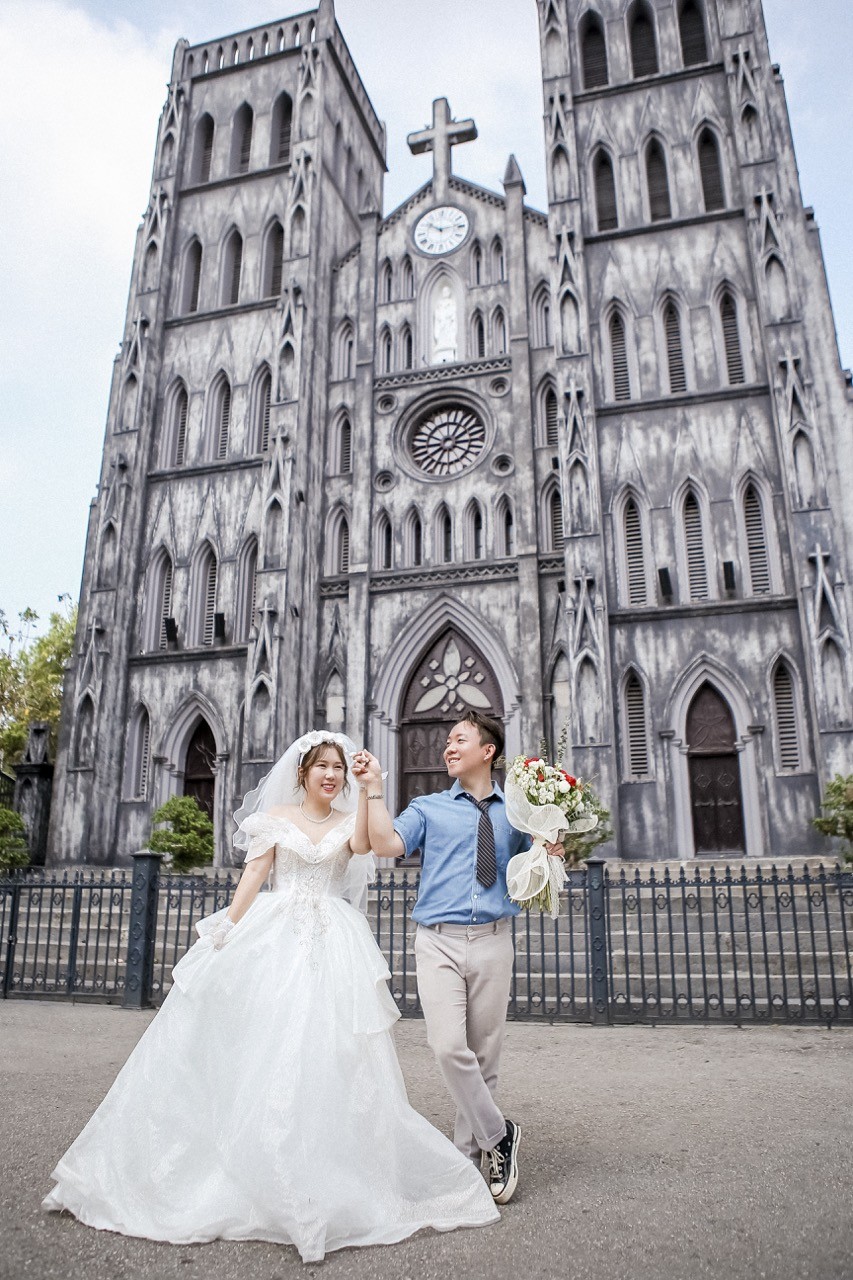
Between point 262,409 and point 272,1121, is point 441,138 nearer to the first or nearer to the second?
point 262,409

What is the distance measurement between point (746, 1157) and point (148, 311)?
21.9m

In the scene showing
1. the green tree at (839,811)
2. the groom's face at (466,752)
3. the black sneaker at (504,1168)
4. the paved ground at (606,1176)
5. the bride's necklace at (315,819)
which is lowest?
the paved ground at (606,1176)

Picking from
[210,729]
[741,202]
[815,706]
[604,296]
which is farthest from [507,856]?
[741,202]

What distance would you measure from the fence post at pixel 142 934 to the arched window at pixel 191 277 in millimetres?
16934

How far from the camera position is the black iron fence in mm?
7961

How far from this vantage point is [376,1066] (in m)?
3.48

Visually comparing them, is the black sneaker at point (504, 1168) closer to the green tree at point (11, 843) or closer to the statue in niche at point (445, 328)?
the green tree at point (11, 843)

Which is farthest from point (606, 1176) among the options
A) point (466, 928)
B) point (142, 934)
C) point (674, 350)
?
point (674, 350)

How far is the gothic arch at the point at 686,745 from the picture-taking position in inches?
611

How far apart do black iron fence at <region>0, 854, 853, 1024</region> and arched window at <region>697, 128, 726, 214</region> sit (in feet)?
48.7

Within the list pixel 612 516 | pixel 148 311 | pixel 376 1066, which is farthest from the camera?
pixel 148 311

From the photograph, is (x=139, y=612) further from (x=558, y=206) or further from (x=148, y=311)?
(x=558, y=206)

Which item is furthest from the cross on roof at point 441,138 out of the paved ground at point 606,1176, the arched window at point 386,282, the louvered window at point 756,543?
the paved ground at point 606,1176

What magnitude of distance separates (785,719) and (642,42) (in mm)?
15823
